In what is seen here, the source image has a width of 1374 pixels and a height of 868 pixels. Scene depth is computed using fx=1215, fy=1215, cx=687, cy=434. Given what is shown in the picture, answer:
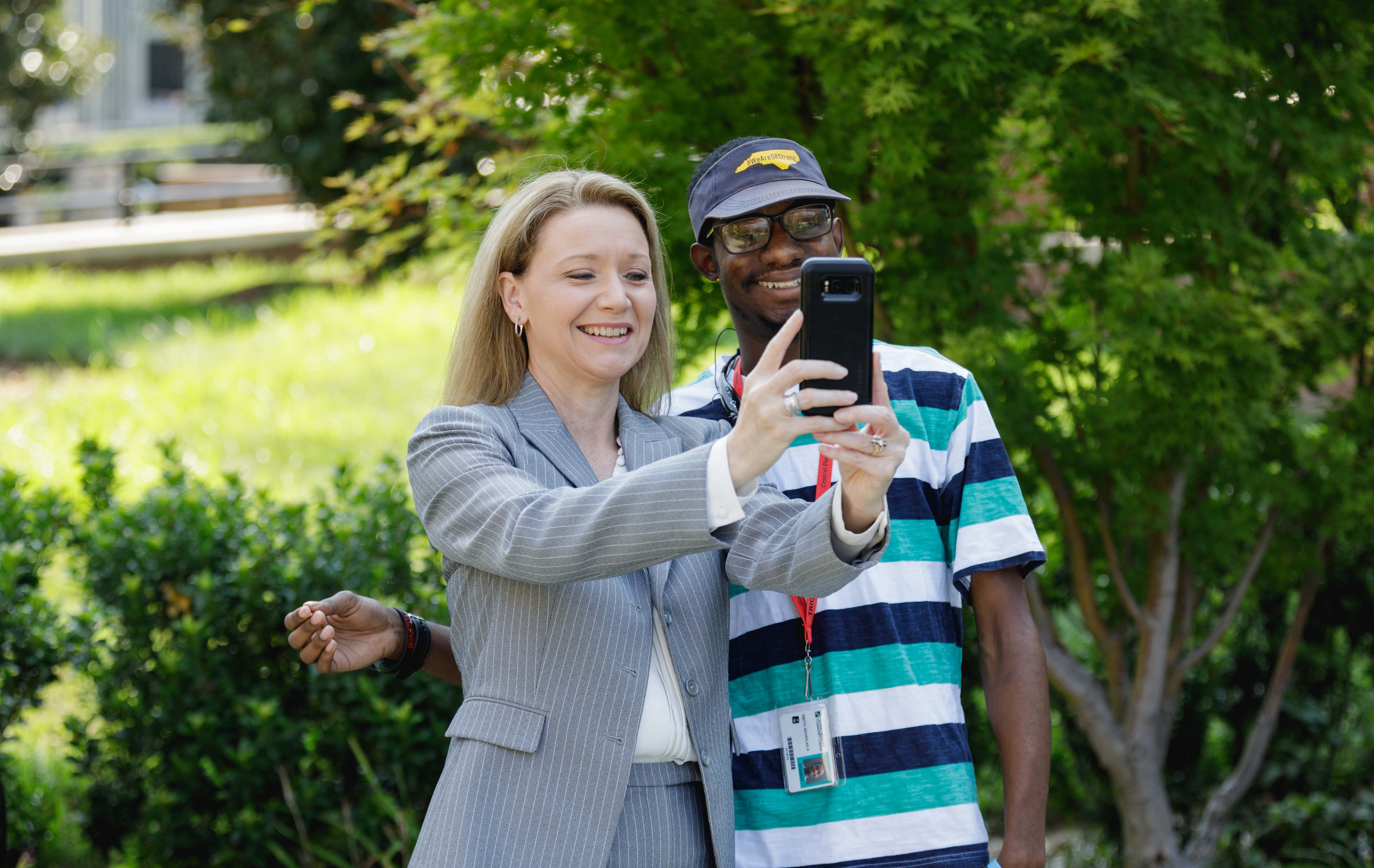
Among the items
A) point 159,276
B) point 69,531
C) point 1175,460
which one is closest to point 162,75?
point 159,276

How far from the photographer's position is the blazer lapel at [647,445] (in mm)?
1909

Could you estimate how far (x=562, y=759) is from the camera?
5.80 ft

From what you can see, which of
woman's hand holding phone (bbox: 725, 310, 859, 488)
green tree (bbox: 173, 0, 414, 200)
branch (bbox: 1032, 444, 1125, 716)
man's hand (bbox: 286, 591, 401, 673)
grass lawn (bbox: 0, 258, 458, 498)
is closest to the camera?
woman's hand holding phone (bbox: 725, 310, 859, 488)

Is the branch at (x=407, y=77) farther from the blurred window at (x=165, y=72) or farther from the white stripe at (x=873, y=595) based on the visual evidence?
the blurred window at (x=165, y=72)

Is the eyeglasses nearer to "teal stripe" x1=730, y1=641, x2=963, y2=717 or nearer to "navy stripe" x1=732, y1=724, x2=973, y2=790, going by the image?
"teal stripe" x1=730, y1=641, x2=963, y2=717

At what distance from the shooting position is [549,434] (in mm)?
1948

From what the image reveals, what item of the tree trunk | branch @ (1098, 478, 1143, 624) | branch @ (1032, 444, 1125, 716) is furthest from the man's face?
the tree trunk

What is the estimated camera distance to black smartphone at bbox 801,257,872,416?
1.59 metres

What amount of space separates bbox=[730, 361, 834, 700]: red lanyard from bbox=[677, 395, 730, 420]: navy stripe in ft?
0.78

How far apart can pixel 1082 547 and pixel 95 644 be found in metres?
3.03

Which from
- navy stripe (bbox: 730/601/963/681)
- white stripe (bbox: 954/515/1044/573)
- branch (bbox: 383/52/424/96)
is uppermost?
branch (bbox: 383/52/424/96)

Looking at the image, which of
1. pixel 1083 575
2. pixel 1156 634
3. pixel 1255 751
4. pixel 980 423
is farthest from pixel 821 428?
pixel 1255 751

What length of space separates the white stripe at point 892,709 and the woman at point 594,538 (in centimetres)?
20

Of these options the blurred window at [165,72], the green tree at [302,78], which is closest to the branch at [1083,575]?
the green tree at [302,78]
